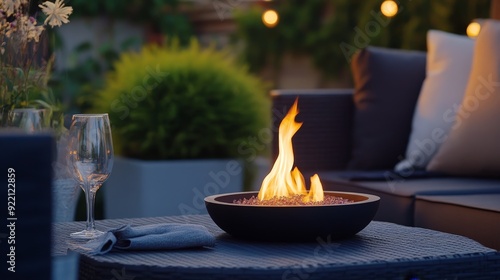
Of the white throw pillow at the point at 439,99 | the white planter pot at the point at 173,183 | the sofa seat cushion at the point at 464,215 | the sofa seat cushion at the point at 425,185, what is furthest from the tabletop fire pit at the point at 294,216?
the white planter pot at the point at 173,183

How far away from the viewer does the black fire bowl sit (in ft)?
5.99

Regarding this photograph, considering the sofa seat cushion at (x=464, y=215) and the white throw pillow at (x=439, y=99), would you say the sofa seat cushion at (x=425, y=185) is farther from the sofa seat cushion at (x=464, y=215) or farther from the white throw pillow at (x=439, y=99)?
the white throw pillow at (x=439, y=99)

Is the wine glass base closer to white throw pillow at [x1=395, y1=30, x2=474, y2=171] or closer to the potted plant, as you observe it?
white throw pillow at [x1=395, y1=30, x2=474, y2=171]

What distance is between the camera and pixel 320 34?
5773mm

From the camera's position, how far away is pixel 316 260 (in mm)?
1657

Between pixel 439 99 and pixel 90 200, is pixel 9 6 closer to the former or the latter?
pixel 90 200

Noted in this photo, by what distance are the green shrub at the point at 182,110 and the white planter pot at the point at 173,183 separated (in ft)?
0.30

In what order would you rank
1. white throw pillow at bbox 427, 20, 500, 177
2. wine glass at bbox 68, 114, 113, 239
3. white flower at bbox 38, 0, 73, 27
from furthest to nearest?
white throw pillow at bbox 427, 20, 500, 177, white flower at bbox 38, 0, 73, 27, wine glass at bbox 68, 114, 113, 239

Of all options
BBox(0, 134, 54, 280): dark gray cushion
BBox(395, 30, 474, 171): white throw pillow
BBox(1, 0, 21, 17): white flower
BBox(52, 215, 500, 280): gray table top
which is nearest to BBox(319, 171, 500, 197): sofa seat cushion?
BBox(395, 30, 474, 171): white throw pillow

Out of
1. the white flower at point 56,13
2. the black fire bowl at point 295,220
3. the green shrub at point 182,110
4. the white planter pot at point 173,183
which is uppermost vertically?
the white flower at point 56,13

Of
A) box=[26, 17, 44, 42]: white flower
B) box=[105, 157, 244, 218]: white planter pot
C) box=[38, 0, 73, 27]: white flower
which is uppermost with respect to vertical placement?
box=[38, 0, 73, 27]: white flower

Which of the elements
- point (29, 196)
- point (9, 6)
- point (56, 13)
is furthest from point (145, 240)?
point (9, 6)

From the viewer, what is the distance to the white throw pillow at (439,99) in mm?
3264

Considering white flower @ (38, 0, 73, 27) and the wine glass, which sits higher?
white flower @ (38, 0, 73, 27)
